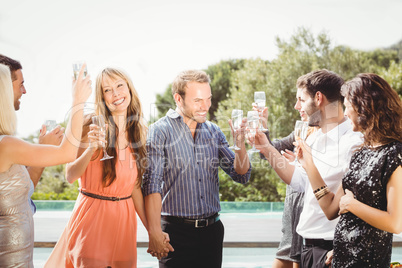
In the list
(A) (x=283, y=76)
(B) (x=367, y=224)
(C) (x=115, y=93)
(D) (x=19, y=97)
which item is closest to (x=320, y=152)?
(B) (x=367, y=224)

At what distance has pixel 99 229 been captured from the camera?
2.52 metres

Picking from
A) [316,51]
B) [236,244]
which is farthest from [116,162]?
[316,51]

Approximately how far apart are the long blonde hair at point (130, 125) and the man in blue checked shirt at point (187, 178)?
0.05 metres

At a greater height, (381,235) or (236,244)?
(381,235)

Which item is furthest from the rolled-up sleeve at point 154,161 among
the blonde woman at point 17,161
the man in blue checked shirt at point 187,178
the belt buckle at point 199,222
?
the blonde woman at point 17,161

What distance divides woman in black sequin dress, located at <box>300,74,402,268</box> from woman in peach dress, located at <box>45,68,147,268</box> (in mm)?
1216

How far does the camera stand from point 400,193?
2.10 m

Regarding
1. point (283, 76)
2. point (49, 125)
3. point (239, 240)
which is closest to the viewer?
point (49, 125)

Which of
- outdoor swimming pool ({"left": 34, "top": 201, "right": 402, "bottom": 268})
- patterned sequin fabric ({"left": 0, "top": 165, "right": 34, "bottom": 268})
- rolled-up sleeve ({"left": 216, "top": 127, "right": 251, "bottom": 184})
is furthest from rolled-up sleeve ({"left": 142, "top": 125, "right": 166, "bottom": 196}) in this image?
outdoor swimming pool ({"left": 34, "top": 201, "right": 402, "bottom": 268})

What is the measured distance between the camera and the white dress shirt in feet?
8.68

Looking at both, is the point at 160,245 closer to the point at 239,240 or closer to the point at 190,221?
the point at 190,221

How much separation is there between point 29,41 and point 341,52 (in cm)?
2087

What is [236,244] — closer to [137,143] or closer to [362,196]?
[137,143]

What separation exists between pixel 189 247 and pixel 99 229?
0.62m
